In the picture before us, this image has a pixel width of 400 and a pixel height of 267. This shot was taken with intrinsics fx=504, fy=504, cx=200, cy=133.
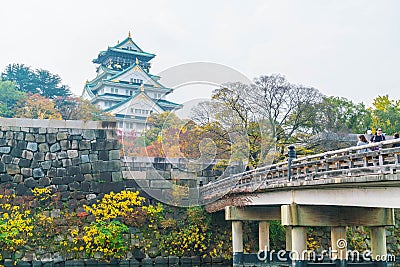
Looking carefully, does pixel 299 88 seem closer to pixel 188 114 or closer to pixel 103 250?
pixel 188 114

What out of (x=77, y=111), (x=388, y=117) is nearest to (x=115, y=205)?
(x=77, y=111)

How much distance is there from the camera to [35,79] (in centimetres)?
5138

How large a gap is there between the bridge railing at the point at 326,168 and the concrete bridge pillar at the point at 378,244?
2.19 m

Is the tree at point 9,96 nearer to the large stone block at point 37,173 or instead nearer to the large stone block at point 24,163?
the large stone block at point 24,163

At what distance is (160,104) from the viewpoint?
42344 mm

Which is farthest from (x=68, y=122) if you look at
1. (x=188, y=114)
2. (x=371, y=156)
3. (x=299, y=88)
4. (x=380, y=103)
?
(x=380, y=103)

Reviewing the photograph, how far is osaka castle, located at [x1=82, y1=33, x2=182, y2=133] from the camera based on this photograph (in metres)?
40.8

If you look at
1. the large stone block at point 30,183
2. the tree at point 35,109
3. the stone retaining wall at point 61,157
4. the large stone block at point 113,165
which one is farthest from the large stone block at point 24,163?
the tree at point 35,109

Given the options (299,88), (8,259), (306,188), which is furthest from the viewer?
(299,88)

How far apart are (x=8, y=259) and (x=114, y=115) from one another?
2412 cm

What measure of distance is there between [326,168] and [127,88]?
40796 mm

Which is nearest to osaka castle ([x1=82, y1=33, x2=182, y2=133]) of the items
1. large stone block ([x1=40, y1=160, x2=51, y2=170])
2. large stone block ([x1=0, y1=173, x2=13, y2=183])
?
large stone block ([x1=40, y1=160, x2=51, y2=170])

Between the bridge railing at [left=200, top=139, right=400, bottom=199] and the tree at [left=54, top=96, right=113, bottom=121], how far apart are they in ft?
64.6

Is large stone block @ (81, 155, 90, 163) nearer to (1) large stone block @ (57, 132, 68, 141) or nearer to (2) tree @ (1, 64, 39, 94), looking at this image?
(1) large stone block @ (57, 132, 68, 141)
